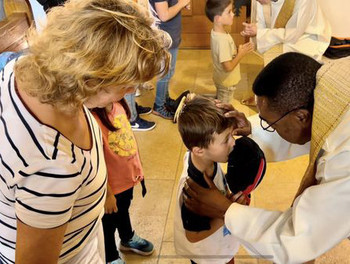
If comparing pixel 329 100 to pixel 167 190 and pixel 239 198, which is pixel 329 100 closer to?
pixel 239 198

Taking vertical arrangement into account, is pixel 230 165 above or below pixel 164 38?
below

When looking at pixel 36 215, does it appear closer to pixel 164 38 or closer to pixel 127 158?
pixel 164 38

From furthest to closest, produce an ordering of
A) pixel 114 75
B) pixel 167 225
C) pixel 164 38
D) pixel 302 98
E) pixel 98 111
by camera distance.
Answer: pixel 167 225 → pixel 98 111 → pixel 302 98 → pixel 164 38 → pixel 114 75

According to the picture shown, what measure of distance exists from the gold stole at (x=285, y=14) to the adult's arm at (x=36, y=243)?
215 centimetres

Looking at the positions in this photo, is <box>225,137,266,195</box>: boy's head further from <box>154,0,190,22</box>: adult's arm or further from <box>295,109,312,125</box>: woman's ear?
<box>154,0,190,22</box>: adult's arm

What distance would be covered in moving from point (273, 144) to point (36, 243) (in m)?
1.12

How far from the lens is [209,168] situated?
49.3 inches

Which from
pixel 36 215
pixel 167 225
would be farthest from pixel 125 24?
pixel 167 225

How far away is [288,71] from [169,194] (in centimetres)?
125

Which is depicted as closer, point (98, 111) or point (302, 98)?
point (302, 98)

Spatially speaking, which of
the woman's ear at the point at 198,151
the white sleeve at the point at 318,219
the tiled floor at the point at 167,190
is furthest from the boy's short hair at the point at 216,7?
the white sleeve at the point at 318,219

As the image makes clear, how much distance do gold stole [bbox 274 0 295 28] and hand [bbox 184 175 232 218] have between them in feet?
5.45

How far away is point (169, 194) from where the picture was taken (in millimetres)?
2123

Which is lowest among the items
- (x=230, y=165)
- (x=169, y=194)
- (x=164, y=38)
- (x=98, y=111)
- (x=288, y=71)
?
(x=169, y=194)
